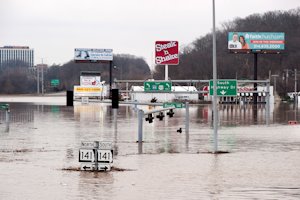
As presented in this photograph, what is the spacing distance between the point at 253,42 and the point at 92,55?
30328mm

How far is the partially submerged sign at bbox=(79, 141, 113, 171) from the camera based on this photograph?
18458 millimetres

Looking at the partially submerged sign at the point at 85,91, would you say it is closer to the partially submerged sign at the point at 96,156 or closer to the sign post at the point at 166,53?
the sign post at the point at 166,53

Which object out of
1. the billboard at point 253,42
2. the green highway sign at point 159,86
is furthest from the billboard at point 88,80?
the green highway sign at point 159,86

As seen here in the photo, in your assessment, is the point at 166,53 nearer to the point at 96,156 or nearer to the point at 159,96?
the point at 96,156

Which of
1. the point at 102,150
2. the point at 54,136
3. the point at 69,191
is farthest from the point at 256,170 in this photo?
the point at 54,136

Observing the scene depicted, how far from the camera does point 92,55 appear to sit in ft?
379

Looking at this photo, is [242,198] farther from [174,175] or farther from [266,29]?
[266,29]

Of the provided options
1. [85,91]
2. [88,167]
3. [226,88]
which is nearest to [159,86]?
[226,88]

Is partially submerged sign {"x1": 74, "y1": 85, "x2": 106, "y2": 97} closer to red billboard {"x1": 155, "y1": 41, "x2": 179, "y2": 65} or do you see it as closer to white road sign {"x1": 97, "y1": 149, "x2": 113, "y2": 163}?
red billboard {"x1": 155, "y1": 41, "x2": 179, "y2": 65}

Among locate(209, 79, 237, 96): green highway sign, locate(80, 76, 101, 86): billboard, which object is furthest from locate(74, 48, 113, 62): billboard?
locate(209, 79, 237, 96): green highway sign

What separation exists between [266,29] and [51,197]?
569 feet

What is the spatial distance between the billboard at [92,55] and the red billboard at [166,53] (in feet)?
192

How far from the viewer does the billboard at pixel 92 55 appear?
11488 centimetres

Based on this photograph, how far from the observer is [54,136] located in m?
34.3
